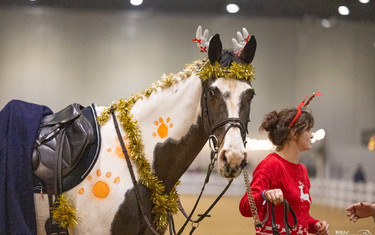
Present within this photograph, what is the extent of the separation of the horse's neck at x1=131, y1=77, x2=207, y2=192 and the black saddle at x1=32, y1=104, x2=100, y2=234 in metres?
0.24

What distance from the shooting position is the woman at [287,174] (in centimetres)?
199

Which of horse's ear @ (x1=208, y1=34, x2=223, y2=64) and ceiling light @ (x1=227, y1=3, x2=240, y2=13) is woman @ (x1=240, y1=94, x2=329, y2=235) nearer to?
horse's ear @ (x1=208, y1=34, x2=223, y2=64)

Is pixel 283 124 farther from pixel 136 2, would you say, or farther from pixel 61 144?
pixel 136 2

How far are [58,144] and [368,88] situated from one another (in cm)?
372

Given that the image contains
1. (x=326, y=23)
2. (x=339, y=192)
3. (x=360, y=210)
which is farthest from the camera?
(x=339, y=192)

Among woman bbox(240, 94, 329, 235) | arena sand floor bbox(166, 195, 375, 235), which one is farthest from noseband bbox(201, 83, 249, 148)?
arena sand floor bbox(166, 195, 375, 235)

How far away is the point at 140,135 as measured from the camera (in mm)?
1880

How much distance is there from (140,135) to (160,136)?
91mm

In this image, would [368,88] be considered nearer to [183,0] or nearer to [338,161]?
[338,161]

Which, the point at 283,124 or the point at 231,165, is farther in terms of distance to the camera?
the point at 283,124

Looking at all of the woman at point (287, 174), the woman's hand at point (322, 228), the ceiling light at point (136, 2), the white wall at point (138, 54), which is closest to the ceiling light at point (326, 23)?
the white wall at point (138, 54)

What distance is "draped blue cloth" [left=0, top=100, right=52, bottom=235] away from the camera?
5.62 feet

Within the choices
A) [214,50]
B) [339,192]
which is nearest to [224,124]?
[214,50]

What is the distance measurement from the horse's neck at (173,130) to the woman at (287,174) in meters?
0.37
